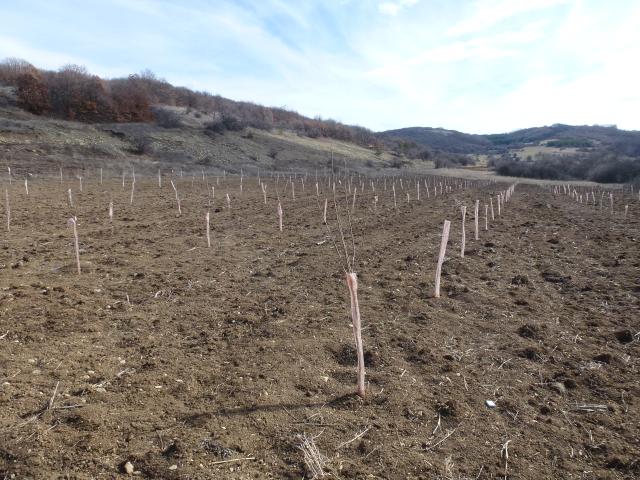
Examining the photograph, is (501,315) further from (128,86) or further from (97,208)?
(128,86)

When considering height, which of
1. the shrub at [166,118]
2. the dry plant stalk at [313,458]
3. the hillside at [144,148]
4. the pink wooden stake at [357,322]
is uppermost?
the shrub at [166,118]

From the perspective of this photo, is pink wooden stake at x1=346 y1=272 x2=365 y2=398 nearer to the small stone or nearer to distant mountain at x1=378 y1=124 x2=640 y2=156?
the small stone

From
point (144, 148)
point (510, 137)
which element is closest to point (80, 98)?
point (144, 148)

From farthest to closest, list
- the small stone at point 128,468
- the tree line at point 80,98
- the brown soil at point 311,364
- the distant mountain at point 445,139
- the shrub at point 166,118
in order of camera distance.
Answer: the distant mountain at point 445,139, the shrub at point 166,118, the tree line at point 80,98, the brown soil at point 311,364, the small stone at point 128,468

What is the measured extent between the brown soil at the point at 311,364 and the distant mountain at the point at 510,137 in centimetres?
12522

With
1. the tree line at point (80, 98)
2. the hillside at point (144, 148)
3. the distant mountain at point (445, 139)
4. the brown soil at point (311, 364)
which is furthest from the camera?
the distant mountain at point (445, 139)

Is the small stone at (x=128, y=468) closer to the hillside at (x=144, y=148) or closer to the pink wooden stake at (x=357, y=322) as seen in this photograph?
the pink wooden stake at (x=357, y=322)

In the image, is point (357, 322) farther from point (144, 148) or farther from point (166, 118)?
point (166, 118)

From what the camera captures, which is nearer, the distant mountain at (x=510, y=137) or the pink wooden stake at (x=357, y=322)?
the pink wooden stake at (x=357, y=322)

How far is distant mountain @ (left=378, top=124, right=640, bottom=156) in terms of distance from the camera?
433 ft

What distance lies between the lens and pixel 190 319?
234 inches

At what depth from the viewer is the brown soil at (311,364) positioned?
3.36 metres

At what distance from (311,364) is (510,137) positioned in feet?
665

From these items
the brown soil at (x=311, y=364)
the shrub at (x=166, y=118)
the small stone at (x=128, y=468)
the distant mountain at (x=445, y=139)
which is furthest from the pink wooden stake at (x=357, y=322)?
the distant mountain at (x=445, y=139)
